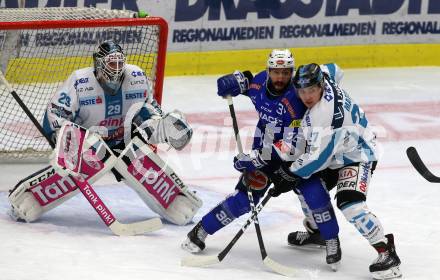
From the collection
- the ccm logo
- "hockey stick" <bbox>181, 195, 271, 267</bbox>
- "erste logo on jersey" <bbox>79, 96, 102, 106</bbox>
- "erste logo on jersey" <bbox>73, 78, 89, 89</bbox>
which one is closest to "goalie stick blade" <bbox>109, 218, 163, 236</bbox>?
"hockey stick" <bbox>181, 195, 271, 267</bbox>

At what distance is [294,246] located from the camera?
5.69 metres

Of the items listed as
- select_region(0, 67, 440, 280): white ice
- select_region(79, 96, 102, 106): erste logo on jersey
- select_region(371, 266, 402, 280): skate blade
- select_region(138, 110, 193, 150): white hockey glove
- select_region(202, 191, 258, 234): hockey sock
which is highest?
select_region(79, 96, 102, 106): erste logo on jersey

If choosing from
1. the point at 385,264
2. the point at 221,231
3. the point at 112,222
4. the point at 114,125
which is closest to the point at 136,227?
the point at 112,222

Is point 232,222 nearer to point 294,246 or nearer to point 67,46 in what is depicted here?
point 294,246

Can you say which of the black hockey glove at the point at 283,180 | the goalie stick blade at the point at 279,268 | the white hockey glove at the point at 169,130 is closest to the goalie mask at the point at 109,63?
the white hockey glove at the point at 169,130

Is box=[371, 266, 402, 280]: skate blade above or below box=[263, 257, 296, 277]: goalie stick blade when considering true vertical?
above

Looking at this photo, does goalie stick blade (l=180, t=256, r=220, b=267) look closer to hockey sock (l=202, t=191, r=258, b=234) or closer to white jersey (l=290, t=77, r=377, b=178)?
hockey sock (l=202, t=191, r=258, b=234)

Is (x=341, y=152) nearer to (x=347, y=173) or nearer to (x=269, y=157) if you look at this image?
(x=347, y=173)

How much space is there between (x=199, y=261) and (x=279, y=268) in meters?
0.36

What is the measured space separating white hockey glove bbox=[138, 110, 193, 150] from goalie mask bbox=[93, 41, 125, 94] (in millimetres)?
277

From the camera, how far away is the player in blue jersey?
5246 millimetres

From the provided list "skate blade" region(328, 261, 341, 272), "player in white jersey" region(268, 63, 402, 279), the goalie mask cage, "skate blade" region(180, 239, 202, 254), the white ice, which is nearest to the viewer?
"player in white jersey" region(268, 63, 402, 279)

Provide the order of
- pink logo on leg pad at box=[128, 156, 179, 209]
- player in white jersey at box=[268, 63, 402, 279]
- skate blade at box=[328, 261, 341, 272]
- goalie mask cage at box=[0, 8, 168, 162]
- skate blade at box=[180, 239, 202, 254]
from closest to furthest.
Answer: player in white jersey at box=[268, 63, 402, 279]
skate blade at box=[328, 261, 341, 272]
skate blade at box=[180, 239, 202, 254]
pink logo on leg pad at box=[128, 156, 179, 209]
goalie mask cage at box=[0, 8, 168, 162]

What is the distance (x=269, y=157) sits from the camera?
539 cm
